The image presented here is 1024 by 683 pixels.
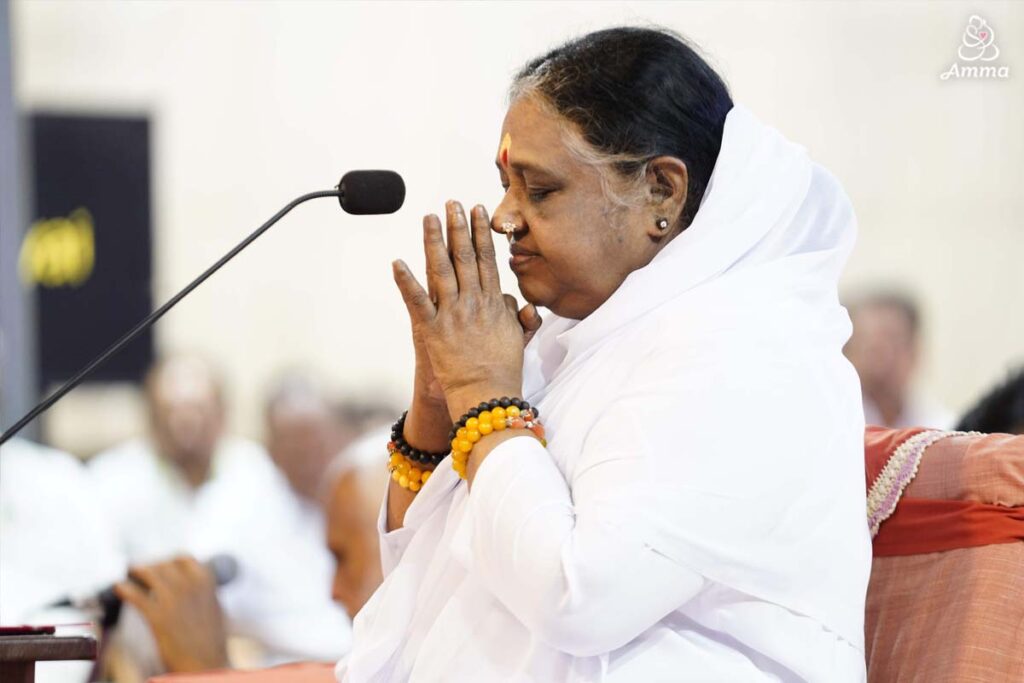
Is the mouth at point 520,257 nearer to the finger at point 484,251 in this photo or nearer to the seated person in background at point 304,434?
the finger at point 484,251

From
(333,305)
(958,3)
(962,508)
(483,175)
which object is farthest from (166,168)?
(962,508)

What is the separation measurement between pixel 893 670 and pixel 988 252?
328 cm

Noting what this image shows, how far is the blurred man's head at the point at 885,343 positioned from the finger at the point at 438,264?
315 cm

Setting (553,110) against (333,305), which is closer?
(553,110)

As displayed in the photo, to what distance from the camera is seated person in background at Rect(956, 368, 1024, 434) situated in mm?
2902

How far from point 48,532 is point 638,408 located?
3083mm

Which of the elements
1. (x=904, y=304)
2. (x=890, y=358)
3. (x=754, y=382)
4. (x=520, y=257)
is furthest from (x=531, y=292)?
(x=904, y=304)

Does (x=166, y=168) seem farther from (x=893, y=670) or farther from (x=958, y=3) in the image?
(x=893, y=670)

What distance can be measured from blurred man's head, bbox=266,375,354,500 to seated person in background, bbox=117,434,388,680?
0.07 metres

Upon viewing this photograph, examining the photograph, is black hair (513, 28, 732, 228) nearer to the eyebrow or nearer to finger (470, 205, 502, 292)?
the eyebrow

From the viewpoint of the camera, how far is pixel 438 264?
1670mm

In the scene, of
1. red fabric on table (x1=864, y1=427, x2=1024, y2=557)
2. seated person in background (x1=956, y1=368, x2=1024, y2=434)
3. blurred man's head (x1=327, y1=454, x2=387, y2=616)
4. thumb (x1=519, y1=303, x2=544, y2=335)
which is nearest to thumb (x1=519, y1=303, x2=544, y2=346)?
thumb (x1=519, y1=303, x2=544, y2=335)

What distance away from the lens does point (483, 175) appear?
14.3 feet

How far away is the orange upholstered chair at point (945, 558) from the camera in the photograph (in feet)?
5.65
